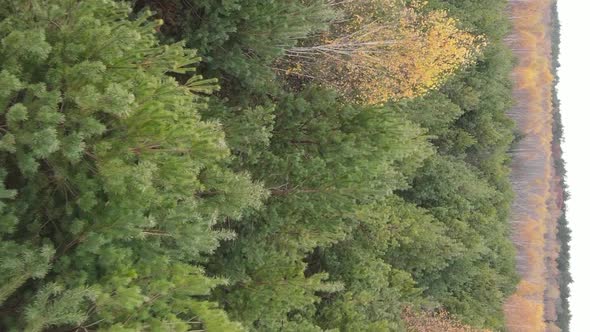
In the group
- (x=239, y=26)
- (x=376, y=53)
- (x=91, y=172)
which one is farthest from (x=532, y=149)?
(x=91, y=172)

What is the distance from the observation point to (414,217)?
547 inches

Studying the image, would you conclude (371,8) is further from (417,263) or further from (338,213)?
Result: (417,263)

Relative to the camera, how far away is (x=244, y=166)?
865cm

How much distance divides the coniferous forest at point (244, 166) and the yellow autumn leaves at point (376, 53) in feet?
0.16

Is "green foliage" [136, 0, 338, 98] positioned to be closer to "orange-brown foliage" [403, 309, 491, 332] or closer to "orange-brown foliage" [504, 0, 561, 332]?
"orange-brown foliage" [403, 309, 491, 332]

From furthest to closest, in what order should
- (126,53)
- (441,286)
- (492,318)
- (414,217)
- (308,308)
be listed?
(492,318)
(441,286)
(414,217)
(308,308)
(126,53)

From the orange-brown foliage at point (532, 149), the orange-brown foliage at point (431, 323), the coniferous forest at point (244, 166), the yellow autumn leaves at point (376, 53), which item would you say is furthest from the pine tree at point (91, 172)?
the orange-brown foliage at point (532, 149)

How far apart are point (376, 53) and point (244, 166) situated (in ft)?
14.1

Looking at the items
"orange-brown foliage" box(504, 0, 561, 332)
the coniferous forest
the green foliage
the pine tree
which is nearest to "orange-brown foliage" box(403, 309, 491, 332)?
the coniferous forest

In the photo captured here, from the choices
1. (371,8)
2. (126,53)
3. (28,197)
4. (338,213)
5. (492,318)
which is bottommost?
(492,318)

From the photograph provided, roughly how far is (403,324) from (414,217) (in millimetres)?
2889

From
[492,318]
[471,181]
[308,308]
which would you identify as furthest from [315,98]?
[492,318]

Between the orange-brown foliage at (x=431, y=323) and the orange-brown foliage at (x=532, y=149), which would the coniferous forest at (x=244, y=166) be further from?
the orange-brown foliage at (x=532, y=149)

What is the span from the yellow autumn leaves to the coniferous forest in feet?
0.16
